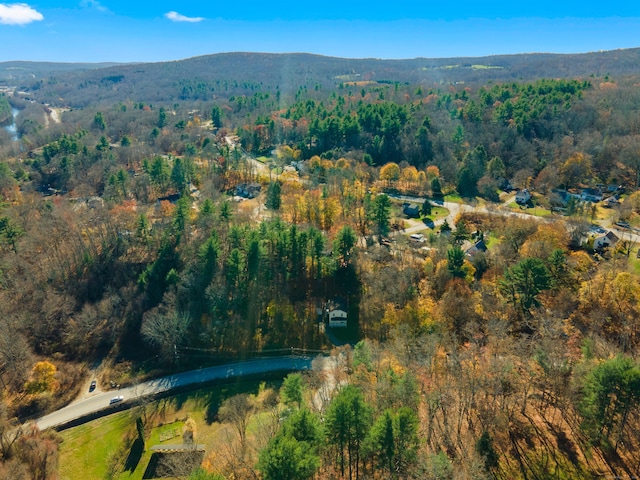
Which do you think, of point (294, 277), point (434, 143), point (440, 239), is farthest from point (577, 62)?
point (294, 277)

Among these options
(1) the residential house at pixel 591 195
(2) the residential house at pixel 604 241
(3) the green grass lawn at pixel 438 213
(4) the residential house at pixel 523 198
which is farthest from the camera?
(4) the residential house at pixel 523 198

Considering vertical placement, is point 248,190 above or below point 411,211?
above

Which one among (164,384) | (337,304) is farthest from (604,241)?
(164,384)

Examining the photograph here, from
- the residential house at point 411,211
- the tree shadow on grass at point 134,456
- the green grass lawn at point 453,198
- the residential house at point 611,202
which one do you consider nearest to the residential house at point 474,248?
the residential house at point 411,211

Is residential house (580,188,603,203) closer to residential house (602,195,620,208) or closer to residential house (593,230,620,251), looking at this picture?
residential house (602,195,620,208)

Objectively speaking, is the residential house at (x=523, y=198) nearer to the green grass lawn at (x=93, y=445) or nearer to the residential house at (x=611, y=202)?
the residential house at (x=611, y=202)

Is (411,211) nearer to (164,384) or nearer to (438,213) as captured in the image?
(438,213)
